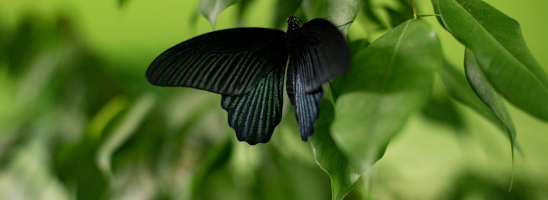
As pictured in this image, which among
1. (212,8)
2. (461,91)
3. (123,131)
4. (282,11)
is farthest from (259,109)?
(123,131)

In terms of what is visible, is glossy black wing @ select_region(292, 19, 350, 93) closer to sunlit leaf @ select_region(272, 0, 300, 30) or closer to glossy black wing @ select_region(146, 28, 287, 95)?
glossy black wing @ select_region(146, 28, 287, 95)

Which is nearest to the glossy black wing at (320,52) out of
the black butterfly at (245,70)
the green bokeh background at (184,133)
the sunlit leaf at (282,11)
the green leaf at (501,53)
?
the black butterfly at (245,70)

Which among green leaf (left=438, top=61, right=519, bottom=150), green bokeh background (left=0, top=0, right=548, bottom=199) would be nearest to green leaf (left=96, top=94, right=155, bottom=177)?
green bokeh background (left=0, top=0, right=548, bottom=199)

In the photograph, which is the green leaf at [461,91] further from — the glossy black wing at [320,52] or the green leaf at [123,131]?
the green leaf at [123,131]

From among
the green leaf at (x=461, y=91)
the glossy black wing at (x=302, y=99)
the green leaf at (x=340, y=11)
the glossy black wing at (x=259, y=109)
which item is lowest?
the green leaf at (x=461, y=91)

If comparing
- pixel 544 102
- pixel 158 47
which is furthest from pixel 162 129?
pixel 544 102

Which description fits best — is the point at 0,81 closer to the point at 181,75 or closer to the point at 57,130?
the point at 57,130
